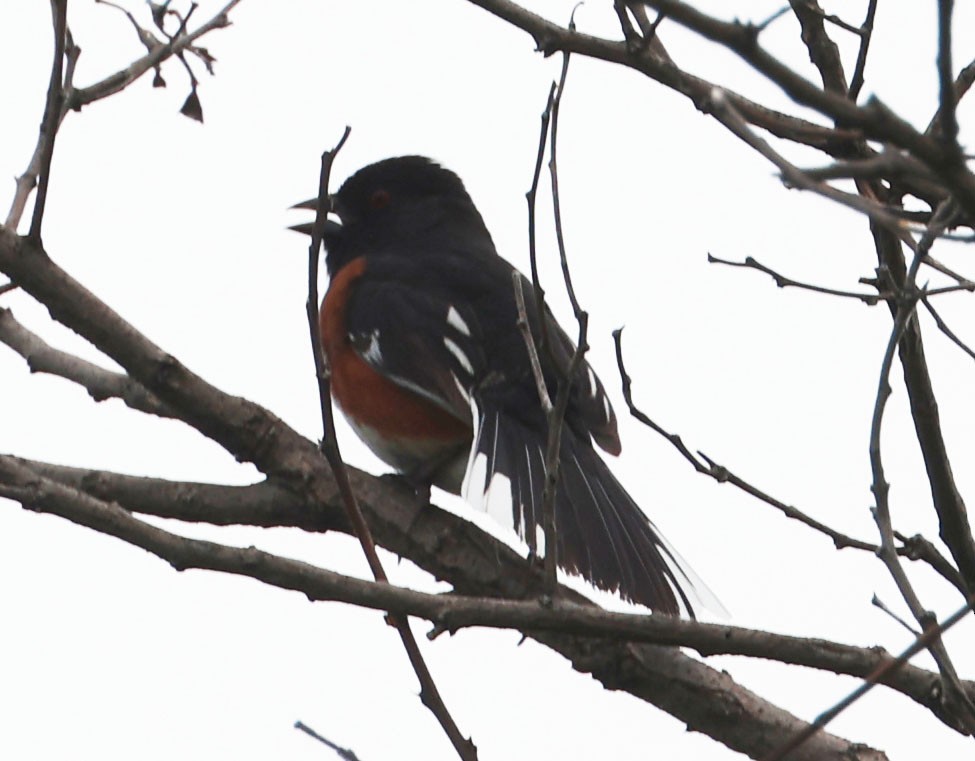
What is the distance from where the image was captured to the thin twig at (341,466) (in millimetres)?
2094

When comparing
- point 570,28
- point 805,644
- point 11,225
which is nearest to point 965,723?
point 805,644

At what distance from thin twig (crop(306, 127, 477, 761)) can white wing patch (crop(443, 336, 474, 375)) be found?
2.02 meters

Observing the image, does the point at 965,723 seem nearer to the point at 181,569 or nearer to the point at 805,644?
the point at 805,644

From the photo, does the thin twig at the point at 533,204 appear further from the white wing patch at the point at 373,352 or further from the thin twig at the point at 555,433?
the white wing patch at the point at 373,352

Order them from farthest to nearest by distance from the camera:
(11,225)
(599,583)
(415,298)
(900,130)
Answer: (415,298) < (599,583) < (11,225) < (900,130)

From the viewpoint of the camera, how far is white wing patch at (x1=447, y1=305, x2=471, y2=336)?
14.6 feet

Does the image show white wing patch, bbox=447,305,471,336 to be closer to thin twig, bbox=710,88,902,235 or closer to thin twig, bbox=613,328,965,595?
thin twig, bbox=613,328,965,595

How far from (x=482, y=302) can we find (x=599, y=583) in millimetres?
1456

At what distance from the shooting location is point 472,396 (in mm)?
4191

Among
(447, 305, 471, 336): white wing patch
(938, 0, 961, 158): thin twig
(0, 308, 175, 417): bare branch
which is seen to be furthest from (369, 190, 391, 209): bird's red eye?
(938, 0, 961, 158): thin twig

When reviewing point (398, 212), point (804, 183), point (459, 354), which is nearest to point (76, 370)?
point (459, 354)

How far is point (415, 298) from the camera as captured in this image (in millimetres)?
4633

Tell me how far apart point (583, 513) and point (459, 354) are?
83 cm

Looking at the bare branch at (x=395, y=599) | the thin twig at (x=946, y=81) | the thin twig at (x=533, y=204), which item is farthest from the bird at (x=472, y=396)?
the thin twig at (x=946, y=81)
